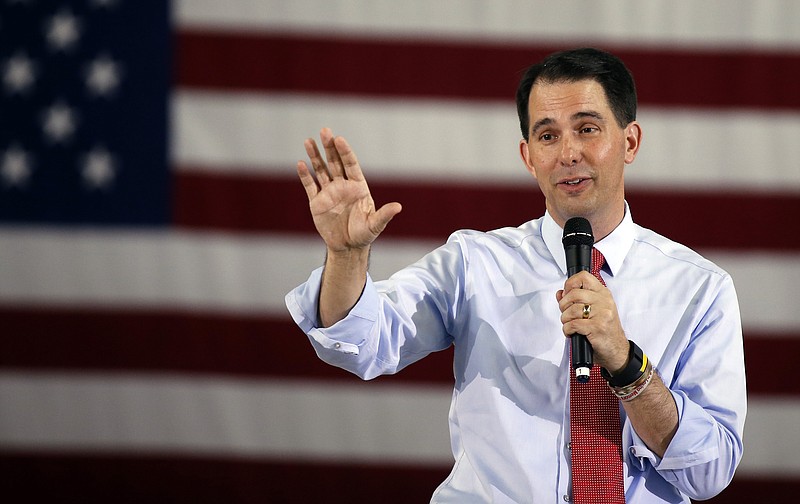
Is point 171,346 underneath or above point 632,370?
underneath

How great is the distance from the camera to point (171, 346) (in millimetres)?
3459

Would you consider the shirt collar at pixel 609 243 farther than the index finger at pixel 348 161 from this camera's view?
Yes

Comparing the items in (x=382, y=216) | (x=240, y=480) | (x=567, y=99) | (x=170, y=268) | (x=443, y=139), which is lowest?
(x=240, y=480)

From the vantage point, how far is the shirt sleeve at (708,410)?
1.51 metres

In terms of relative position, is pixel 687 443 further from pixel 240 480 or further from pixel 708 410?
pixel 240 480

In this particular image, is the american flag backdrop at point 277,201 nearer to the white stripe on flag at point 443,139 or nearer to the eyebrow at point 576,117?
the white stripe on flag at point 443,139

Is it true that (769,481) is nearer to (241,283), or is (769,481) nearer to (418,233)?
(418,233)

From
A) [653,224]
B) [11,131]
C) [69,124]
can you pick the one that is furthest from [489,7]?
[11,131]

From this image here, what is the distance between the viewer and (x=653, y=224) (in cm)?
344

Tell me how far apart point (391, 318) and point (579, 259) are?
380 mm

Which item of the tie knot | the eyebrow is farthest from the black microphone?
the eyebrow

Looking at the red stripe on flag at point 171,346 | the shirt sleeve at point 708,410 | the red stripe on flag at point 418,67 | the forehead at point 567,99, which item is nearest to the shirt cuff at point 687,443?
the shirt sleeve at point 708,410

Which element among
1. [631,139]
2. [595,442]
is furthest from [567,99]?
[595,442]

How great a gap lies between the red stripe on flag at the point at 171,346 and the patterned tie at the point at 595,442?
73.0 inches
